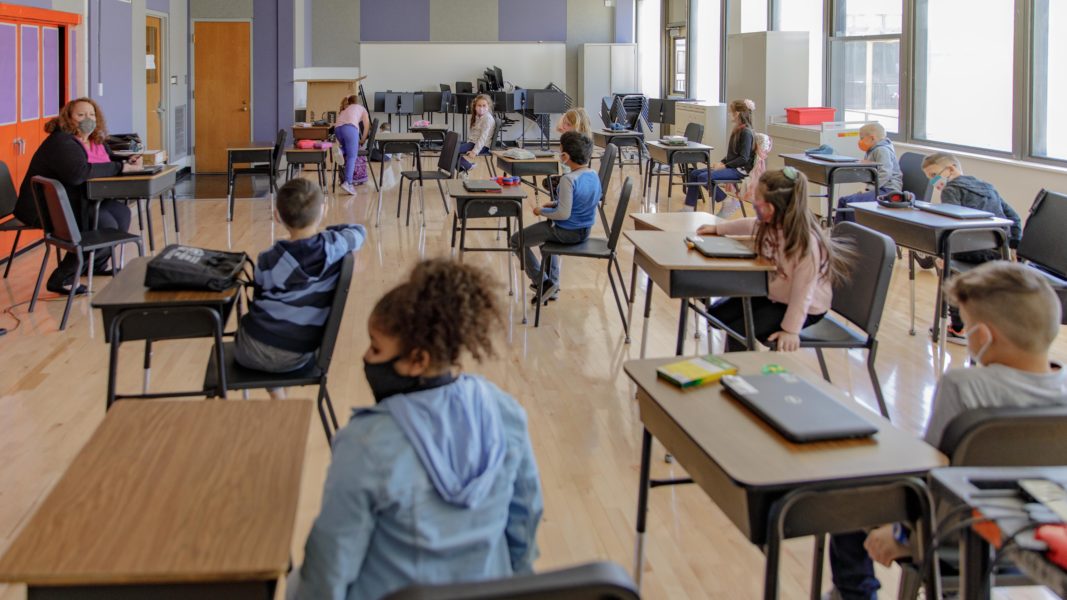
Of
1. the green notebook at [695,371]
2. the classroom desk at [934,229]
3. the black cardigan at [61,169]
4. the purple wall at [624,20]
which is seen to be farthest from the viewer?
the purple wall at [624,20]

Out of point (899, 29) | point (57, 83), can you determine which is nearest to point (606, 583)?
point (57, 83)

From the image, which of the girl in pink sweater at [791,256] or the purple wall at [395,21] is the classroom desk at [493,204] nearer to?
the girl in pink sweater at [791,256]

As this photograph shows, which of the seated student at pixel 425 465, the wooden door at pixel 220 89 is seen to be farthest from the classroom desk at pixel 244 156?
the seated student at pixel 425 465

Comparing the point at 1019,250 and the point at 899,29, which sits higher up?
the point at 899,29

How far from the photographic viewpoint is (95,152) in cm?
639

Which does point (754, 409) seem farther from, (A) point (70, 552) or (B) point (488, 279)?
(A) point (70, 552)

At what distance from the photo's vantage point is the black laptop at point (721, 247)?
3.68 meters

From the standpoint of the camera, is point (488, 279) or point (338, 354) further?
point (338, 354)

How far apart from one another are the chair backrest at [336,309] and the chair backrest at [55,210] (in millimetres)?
2807

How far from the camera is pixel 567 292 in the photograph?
6.51m

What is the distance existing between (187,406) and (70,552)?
0.64 metres

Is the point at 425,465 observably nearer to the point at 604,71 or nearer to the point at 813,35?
the point at 813,35

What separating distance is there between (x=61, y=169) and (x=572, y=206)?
3129 millimetres

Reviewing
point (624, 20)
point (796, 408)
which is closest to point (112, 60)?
point (796, 408)
